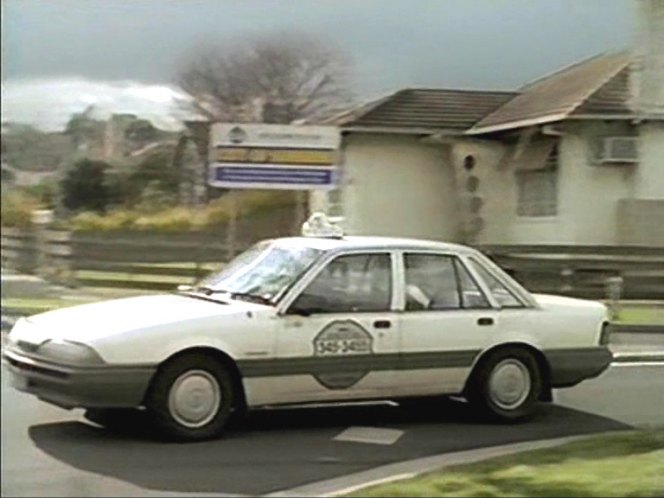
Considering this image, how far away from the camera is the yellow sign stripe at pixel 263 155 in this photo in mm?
6035

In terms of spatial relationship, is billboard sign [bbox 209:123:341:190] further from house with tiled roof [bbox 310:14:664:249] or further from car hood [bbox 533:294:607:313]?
car hood [bbox 533:294:607:313]

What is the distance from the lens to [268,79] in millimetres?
6145

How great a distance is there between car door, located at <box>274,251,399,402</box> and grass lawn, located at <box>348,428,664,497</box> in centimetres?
66

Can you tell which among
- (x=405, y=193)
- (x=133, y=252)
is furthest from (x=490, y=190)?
(x=133, y=252)

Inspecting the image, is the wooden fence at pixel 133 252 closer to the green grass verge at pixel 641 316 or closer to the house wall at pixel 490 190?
the house wall at pixel 490 190

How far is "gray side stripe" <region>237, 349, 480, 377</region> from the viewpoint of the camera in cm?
644

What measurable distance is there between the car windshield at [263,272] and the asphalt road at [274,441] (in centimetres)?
61

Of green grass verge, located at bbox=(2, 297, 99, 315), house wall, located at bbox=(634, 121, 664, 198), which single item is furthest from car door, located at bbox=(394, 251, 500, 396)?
green grass verge, located at bbox=(2, 297, 99, 315)

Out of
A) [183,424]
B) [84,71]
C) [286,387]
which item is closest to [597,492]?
[286,387]

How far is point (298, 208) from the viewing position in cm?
617

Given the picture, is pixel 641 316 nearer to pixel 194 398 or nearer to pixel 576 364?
pixel 576 364

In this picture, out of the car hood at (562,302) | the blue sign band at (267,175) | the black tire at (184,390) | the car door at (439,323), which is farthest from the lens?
the car hood at (562,302)

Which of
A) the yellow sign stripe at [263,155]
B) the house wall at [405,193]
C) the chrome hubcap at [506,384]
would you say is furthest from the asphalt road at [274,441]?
the yellow sign stripe at [263,155]

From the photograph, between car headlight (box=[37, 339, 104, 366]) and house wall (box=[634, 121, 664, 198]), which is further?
house wall (box=[634, 121, 664, 198])
